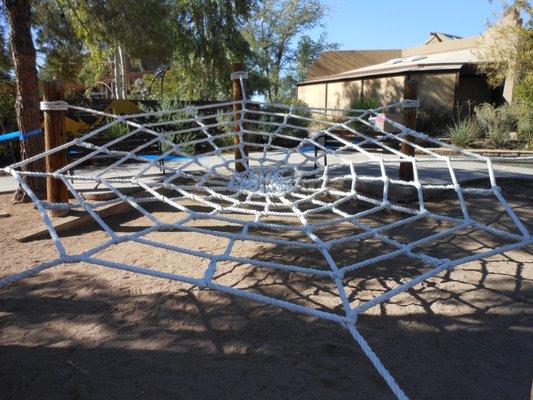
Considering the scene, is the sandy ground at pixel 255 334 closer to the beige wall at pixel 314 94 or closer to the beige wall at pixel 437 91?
the beige wall at pixel 437 91

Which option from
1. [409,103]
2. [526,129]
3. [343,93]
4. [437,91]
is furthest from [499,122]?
[343,93]

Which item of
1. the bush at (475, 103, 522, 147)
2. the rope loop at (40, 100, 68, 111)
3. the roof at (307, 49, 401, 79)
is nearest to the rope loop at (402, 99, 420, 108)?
the rope loop at (40, 100, 68, 111)

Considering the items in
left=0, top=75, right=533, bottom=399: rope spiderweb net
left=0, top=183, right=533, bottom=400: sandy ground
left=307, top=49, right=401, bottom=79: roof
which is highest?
left=307, top=49, right=401, bottom=79: roof

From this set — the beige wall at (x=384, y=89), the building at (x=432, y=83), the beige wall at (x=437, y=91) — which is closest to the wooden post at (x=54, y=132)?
the building at (x=432, y=83)

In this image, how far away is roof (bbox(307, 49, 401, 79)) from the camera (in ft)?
58.7

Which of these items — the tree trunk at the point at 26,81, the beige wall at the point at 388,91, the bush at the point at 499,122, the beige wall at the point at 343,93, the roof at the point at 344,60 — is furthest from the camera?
the roof at the point at 344,60

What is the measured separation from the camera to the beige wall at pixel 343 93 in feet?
43.7

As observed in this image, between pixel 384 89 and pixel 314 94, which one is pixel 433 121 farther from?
pixel 314 94

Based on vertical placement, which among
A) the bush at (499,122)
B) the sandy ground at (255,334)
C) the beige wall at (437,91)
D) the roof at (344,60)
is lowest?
the sandy ground at (255,334)

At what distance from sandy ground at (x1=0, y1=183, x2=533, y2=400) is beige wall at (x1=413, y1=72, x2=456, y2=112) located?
9.13m

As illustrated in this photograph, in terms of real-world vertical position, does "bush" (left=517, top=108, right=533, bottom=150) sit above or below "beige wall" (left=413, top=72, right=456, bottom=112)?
below

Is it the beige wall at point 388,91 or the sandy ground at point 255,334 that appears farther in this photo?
the beige wall at point 388,91

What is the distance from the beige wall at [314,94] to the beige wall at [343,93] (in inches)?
17.5

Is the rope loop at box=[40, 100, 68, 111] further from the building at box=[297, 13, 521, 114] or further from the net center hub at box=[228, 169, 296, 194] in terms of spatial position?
the building at box=[297, 13, 521, 114]
